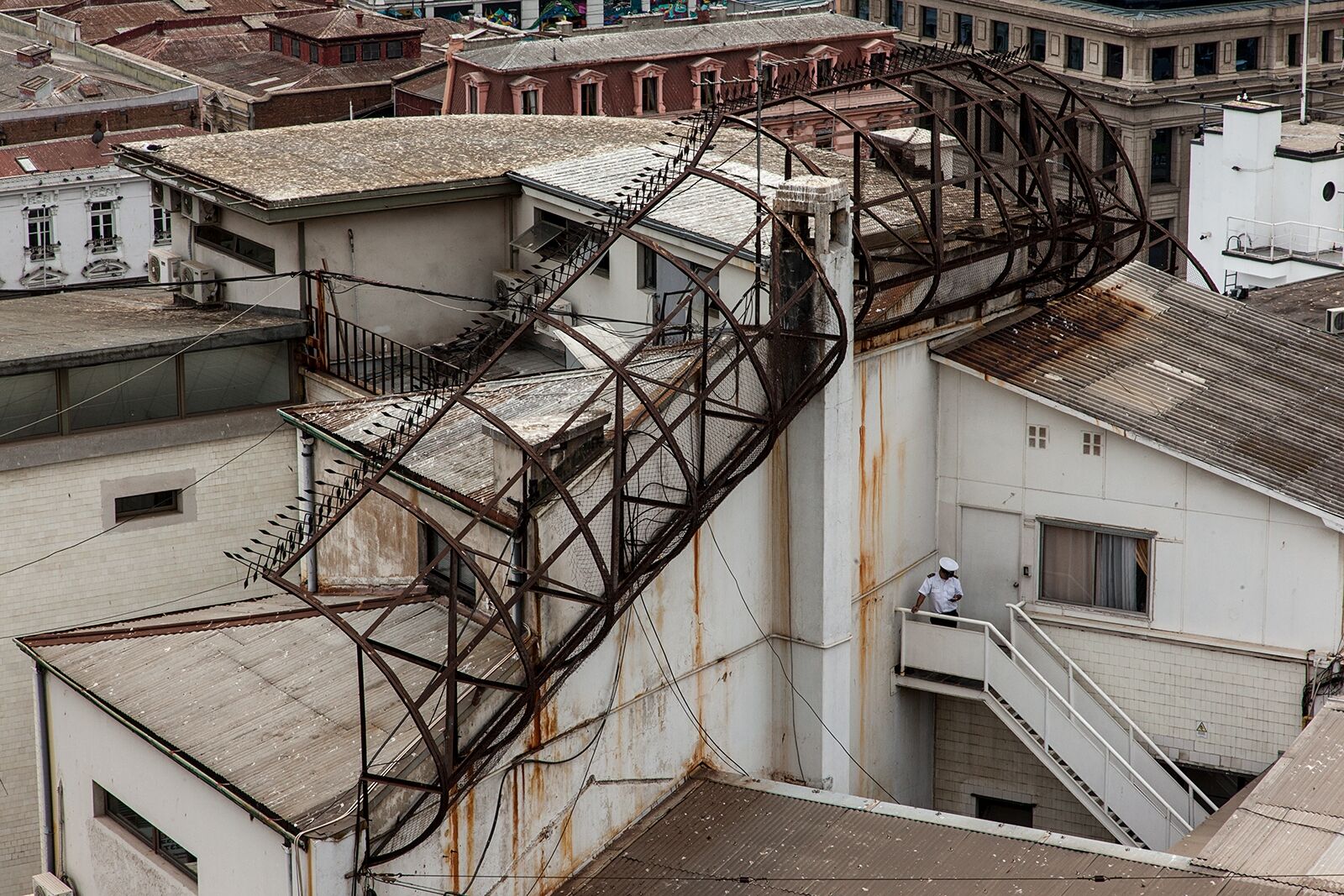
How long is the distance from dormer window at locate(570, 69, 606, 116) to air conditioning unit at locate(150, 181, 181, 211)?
50398mm

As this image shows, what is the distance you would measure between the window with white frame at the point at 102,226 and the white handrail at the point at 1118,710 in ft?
163

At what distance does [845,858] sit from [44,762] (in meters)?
9.95

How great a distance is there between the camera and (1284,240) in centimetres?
4941

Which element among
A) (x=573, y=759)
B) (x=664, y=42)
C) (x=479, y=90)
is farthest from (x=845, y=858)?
(x=664, y=42)

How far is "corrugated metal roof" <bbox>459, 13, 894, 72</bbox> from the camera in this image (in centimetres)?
8419

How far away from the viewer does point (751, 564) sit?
Answer: 25062 millimetres

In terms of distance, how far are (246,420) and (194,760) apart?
10.9 meters

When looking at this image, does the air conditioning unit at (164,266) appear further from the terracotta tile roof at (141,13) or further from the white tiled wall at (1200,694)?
the terracotta tile roof at (141,13)

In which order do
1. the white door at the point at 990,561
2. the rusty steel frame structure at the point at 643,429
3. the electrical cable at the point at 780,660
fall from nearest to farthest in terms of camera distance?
1. the rusty steel frame structure at the point at 643,429
2. the electrical cable at the point at 780,660
3. the white door at the point at 990,561

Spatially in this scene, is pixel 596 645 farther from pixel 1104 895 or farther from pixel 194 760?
pixel 1104 895

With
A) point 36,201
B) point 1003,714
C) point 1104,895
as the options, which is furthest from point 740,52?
point 1104,895

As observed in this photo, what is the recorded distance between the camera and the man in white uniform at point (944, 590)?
2769 centimetres

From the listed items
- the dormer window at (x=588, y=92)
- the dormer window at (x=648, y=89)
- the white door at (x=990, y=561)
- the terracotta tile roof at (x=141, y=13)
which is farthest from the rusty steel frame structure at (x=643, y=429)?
the terracotta tile roof at (x=141, y=13)

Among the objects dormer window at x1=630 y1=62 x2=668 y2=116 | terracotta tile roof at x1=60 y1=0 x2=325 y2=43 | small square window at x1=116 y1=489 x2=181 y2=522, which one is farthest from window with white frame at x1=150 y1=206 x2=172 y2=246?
small square window at x1=116 y1=489 x2=181 y2=522
